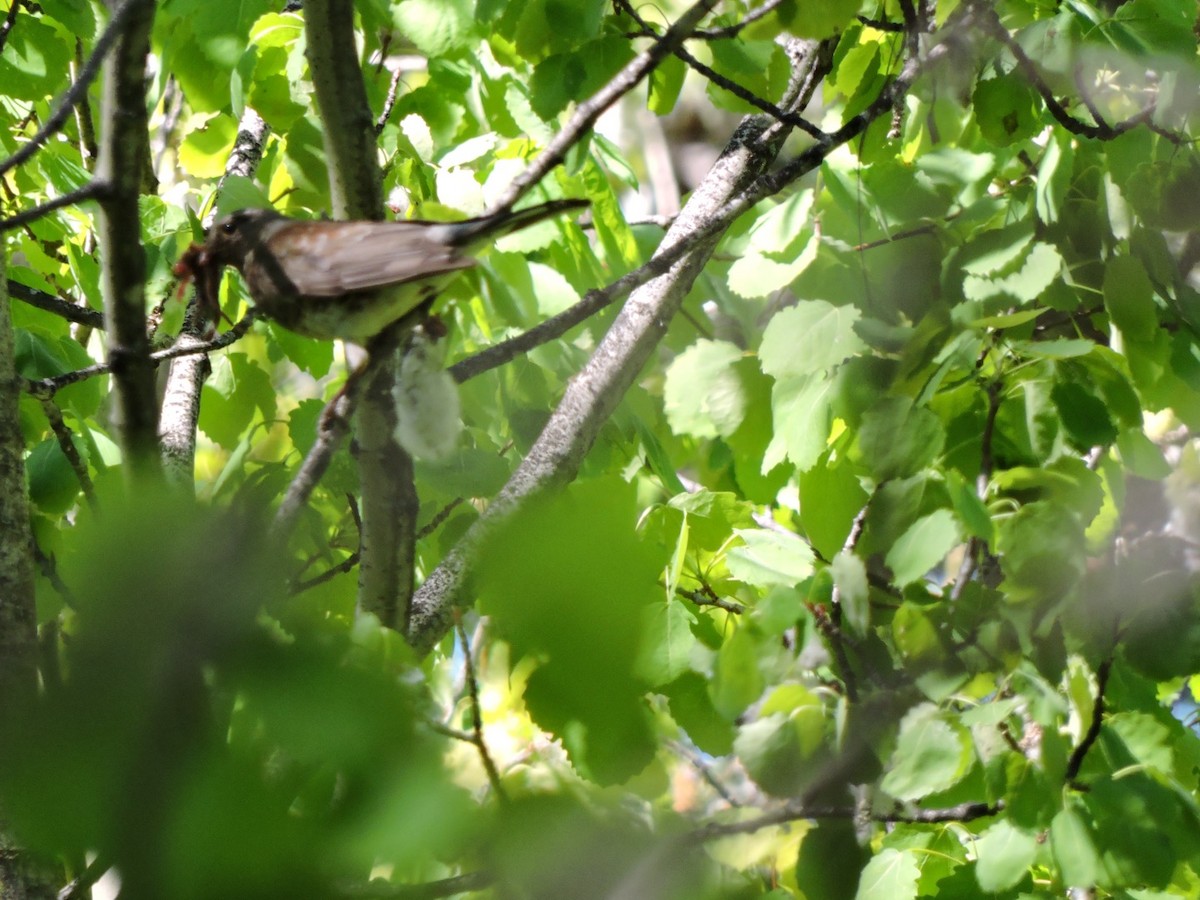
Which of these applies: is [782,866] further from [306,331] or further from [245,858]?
[245,858]

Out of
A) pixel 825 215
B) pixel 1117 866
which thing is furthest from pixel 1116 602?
pixel 825 215

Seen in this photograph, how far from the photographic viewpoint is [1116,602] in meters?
1.24

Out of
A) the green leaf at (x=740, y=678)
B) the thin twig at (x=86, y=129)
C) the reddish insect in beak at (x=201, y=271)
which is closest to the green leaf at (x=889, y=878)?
the green leaf at (x=740, y=678)

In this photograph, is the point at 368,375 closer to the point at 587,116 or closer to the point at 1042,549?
the point at 587,116

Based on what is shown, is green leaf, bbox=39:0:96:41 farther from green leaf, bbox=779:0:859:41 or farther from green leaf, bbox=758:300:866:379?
green leaf, bbox=758:300:866:379

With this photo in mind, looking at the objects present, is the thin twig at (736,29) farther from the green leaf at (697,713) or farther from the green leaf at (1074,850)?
the green leaf at (1074,850)

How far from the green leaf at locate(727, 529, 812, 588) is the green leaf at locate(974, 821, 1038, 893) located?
37cm

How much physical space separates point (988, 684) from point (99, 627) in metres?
1.03

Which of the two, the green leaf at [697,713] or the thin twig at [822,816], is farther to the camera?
the green leaf at [697,713]

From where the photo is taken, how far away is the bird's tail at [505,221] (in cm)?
127

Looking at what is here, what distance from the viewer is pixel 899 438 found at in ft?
4.08

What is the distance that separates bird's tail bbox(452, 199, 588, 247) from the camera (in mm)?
1271

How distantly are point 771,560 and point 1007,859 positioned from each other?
43 centimetres

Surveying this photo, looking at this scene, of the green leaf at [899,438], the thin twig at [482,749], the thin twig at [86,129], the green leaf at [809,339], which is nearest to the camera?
the thin twig at [482,749]
